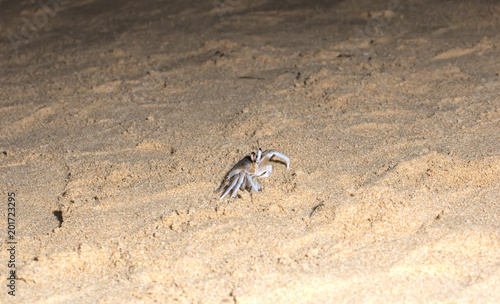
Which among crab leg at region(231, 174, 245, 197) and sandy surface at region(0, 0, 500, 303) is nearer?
sandy surface at region(0, 0, 500, 303)

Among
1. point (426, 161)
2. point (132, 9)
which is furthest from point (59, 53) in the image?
point (426, 161)

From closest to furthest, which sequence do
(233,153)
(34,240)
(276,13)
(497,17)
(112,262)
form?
1. (112,262)
2. (34,240)
3. (233,153)
4. (497,17)
5. (276,13)

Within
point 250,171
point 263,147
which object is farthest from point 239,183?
point 263,147

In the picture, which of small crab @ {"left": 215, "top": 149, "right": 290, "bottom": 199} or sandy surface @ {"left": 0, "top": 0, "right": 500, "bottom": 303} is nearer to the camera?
sandy surface @ {"left": 0, "top": 0, "right": 500, "bottom": 303}

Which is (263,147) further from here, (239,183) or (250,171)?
(239,183)

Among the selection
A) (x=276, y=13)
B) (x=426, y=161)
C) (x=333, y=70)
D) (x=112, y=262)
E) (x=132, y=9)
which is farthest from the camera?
(x=132, y=9)

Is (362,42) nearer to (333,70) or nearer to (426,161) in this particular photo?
(333,70)
